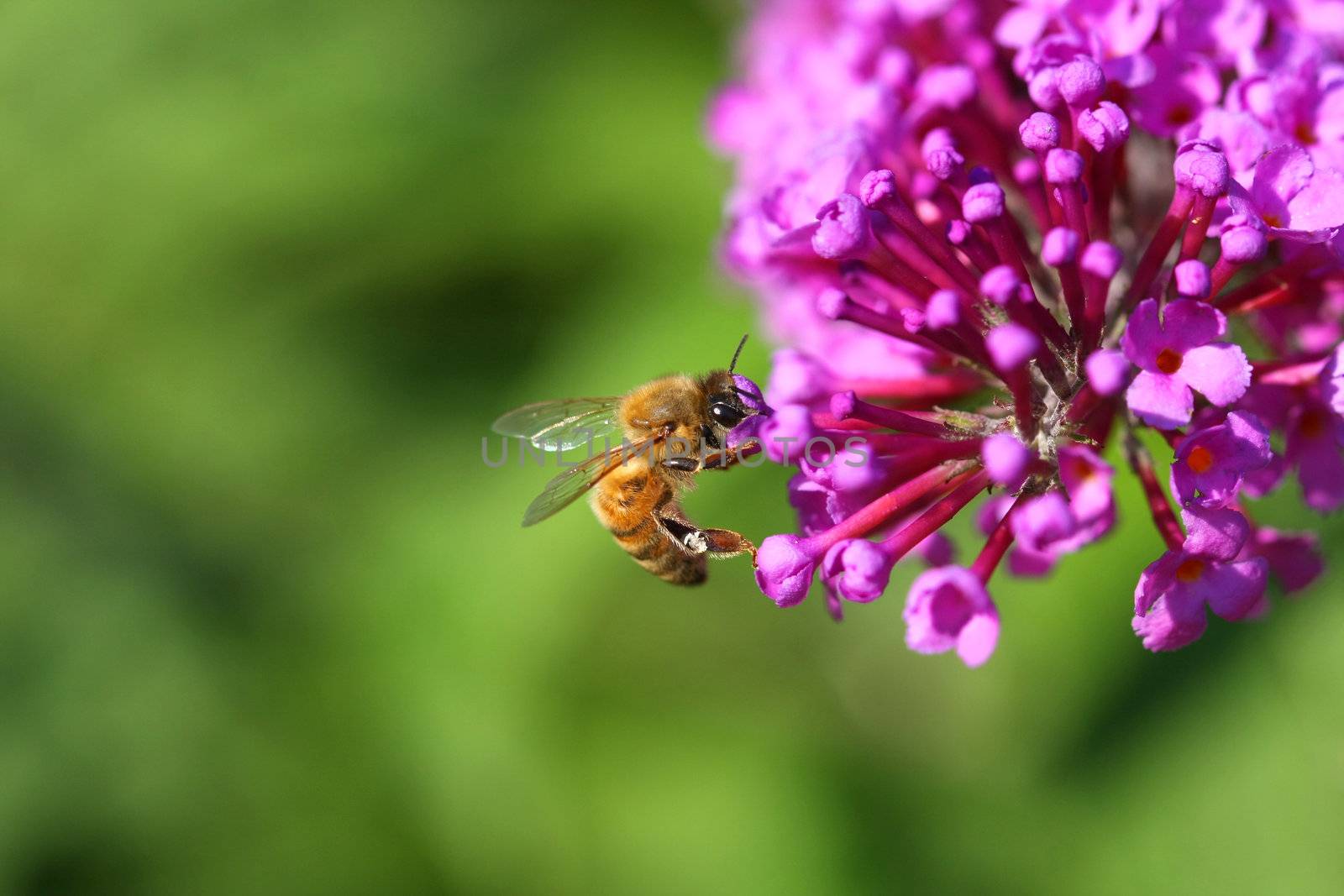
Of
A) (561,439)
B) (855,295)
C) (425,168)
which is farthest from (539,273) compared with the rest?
(855,295)

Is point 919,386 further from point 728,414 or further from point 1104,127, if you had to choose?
point 1104,127

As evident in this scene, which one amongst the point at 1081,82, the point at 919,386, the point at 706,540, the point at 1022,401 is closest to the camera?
the point at 1022,401

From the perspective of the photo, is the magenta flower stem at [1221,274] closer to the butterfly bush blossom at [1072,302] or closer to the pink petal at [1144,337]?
the butterfly bush blossom at [1072,302]

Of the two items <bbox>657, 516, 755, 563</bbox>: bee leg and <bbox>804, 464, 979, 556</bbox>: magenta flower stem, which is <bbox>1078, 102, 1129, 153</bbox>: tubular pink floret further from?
<bbox>657, 516, 755, 563</bbox>: bee leg

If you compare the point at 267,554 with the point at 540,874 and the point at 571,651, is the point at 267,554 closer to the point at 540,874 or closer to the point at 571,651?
the point at 571,651

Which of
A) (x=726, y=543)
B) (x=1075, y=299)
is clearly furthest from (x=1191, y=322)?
(x=726, y=543)
